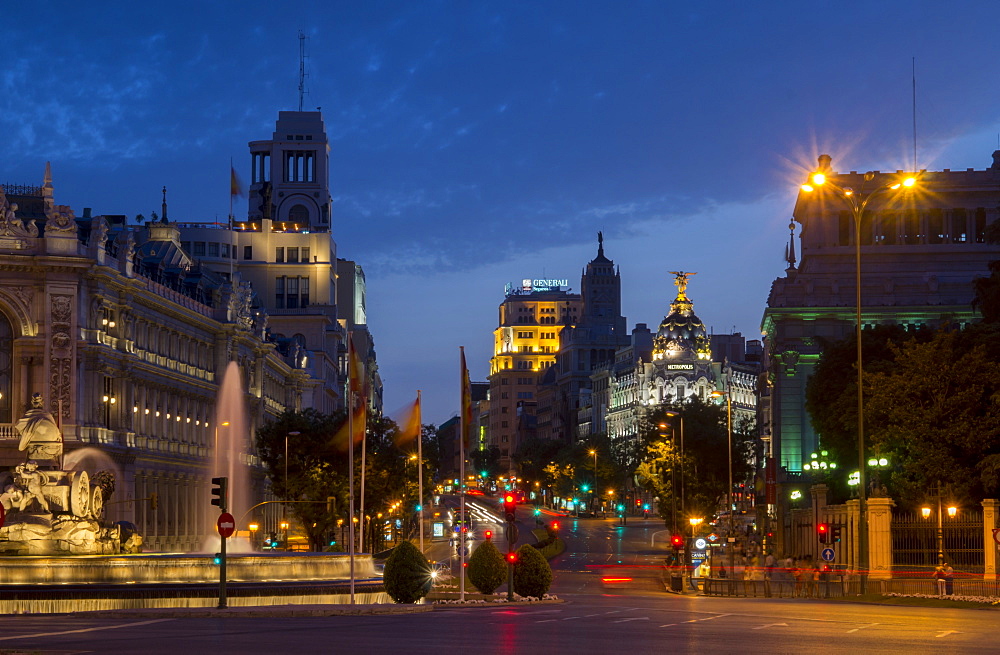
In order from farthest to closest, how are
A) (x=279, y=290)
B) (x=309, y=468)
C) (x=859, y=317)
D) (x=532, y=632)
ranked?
1. (x=279, y=290)
2. (x=309, y=468)
3. (x=859, y=317)
4. (x=532, y=632)

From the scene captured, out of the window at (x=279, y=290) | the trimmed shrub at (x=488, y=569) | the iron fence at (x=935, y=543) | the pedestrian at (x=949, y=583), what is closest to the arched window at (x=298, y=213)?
the window at (x=279, y=290)

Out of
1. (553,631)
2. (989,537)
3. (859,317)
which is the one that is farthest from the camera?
(989,537)

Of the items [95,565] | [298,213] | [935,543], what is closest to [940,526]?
[935,543]

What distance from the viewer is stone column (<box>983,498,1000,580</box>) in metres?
54.0

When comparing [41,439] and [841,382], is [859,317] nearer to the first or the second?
[41,439]

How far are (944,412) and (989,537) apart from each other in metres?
8.28

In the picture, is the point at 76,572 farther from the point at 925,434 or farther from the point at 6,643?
the point at 925,434

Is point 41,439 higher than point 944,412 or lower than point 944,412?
lower

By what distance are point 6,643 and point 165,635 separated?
3.32 metres

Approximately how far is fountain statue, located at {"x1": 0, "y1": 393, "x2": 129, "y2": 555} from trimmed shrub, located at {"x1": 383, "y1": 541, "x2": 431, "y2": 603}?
13.6 m

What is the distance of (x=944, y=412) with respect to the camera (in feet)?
202

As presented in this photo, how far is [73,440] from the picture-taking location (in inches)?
3142

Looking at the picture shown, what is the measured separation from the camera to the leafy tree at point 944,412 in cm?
6100

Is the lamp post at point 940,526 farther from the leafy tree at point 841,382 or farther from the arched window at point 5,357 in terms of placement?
the arched window at point 5,357
